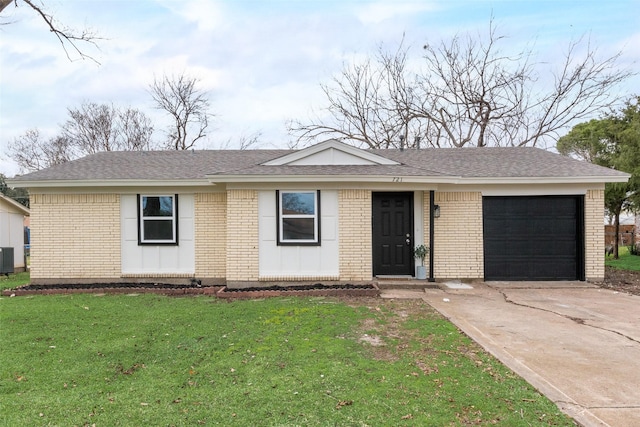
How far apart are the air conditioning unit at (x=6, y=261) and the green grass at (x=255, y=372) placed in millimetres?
7957

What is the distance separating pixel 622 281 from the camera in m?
9.65

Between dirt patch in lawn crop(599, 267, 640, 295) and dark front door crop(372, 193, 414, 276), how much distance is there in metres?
4.79

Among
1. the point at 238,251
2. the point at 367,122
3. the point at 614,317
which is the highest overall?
the point at 367,122

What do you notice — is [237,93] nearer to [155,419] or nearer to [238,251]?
[238,251]

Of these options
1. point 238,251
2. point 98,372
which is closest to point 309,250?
point 238,251

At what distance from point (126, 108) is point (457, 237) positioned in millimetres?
28900

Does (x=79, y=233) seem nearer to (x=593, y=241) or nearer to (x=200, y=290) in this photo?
(x=200, y=290)

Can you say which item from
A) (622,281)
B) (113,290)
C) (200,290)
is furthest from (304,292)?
(622,281)

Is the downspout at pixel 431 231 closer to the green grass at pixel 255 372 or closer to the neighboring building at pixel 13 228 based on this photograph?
the green grass at pixel 255 372

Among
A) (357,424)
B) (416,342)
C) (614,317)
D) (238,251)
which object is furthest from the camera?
(238,251)

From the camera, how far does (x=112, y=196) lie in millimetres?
9391

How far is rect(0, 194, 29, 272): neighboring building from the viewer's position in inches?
529

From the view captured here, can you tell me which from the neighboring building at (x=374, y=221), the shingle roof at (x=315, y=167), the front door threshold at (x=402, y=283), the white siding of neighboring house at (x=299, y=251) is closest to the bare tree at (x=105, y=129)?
the shingle roof at (x=315, y=167)

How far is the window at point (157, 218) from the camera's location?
9.42 m
